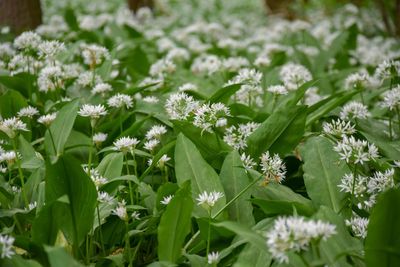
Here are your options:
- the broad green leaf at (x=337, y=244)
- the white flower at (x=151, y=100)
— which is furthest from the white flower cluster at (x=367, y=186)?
the white flower at (x=151, y=100)

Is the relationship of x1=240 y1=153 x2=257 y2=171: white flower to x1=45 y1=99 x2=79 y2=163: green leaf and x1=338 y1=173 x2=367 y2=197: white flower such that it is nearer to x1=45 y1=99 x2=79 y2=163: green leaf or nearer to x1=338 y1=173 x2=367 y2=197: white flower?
x1=338 y1=173 x2=367 y2=197: white flower

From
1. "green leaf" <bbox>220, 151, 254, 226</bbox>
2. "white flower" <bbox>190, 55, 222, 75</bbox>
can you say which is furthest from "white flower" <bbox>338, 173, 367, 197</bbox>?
"white flower" <bbox>190, 55, 222, 75</bbox>

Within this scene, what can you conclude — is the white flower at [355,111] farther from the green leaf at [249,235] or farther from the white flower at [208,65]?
the white flower at [208,65]

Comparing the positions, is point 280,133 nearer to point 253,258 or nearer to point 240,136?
point 240,136

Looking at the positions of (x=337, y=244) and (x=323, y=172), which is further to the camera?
(x=323, y=172)

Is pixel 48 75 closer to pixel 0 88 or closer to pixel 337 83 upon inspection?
pixel 0 88

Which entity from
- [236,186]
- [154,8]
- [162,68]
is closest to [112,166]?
[236,186]
